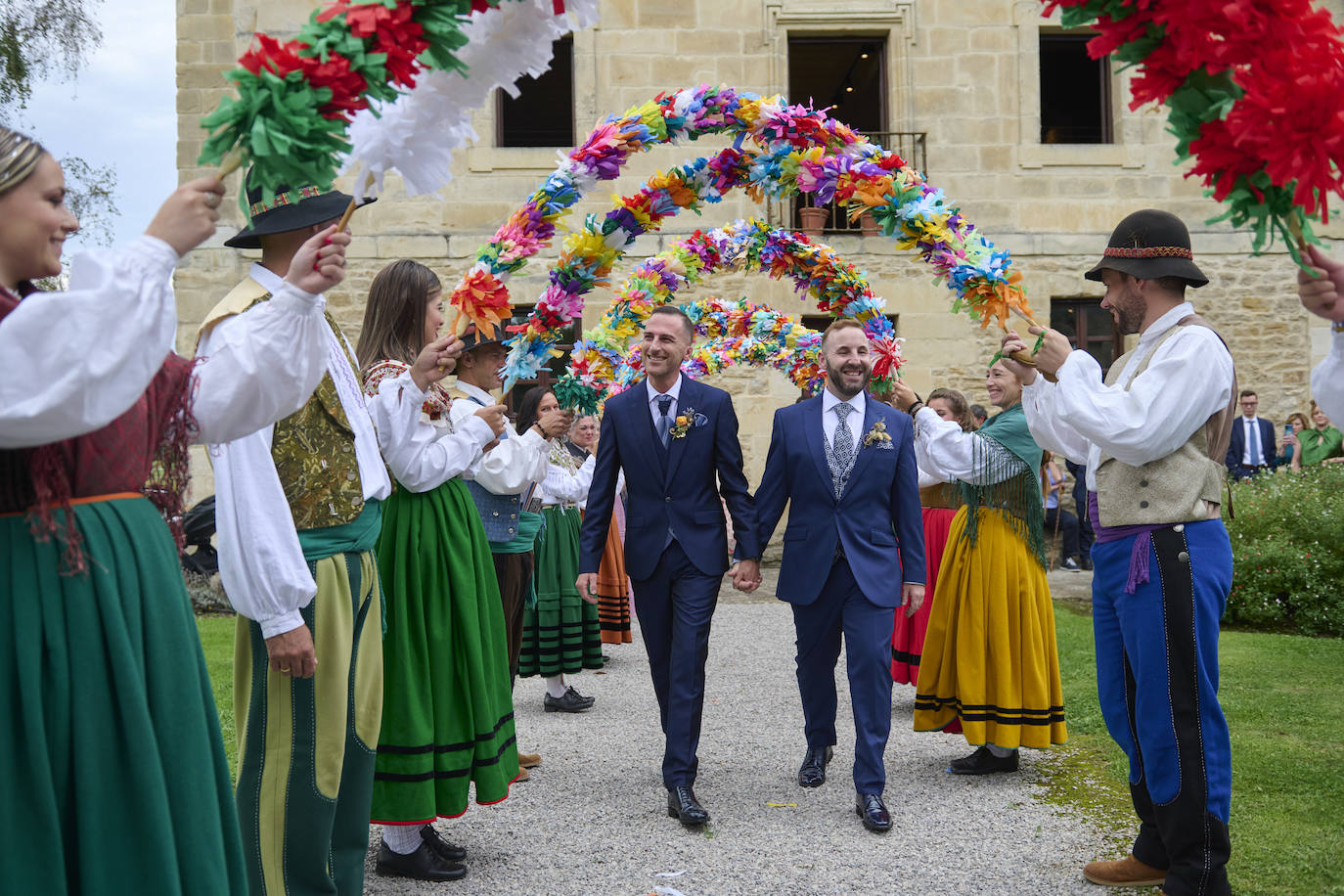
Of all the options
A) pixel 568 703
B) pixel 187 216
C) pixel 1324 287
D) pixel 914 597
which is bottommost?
pixel 568 703

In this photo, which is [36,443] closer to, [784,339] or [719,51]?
[784,339]

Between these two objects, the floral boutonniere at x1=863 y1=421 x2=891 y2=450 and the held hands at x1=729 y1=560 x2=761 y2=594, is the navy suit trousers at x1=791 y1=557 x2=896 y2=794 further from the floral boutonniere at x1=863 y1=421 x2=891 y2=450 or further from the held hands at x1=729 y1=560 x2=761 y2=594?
the floral boutonniere at x1=863 y1=421 x2=891 y2=450

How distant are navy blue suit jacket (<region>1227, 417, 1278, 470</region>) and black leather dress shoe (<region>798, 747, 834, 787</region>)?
10.5 m

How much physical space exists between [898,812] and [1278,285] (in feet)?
41.7

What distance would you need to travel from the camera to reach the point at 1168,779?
140 inches

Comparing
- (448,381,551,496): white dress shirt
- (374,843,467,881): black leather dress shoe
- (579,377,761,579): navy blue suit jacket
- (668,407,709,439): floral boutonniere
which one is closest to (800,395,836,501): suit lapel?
(579,377,761,579): navy blue suit jacket

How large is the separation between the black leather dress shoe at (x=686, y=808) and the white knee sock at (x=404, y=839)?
3.81ft

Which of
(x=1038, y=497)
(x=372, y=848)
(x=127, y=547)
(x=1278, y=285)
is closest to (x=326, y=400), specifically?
(x=127, y=547)

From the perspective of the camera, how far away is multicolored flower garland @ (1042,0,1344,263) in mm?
2100

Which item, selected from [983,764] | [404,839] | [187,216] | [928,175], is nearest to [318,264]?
[187,216]

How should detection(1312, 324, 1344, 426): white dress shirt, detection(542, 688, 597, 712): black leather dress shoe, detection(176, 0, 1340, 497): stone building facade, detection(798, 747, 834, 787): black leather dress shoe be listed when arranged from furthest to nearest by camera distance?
detection(176, 0, 1340, 497): stone building facade < detection(542, 688, 597, 712): black leather dress shoe < detection(798, 747, 834, 787): black leather dress shoe < detection(1312, 324, 1344, 426): white dress shirt

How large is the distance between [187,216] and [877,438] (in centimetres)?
362

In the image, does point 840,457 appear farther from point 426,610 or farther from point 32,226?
point 32,226

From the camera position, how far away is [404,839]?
4.03 metres
